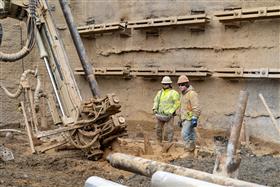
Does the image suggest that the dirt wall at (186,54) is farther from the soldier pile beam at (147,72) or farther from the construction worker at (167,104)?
the construction worker at (167,104)

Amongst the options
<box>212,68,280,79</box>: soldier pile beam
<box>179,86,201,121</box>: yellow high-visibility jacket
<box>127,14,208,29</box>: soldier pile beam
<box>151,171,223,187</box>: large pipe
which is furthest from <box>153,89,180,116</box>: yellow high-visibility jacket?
<box>151,171,223,187</box>: large pipe

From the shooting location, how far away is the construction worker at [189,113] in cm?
978

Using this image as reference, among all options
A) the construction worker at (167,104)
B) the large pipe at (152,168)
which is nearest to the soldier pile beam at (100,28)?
the construction worker at (167,104)

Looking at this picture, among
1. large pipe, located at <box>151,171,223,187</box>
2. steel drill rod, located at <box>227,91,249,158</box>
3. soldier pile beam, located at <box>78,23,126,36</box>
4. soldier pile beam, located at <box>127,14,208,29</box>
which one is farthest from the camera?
soldier pile beam, located at <box>78,23,126,36</box>

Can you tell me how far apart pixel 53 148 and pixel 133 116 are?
430 centimetres

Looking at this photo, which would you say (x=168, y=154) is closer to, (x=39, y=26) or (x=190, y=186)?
(x=39, y=26)

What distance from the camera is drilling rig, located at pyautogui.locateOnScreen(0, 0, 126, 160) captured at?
930 cm

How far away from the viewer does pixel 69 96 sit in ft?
31.1

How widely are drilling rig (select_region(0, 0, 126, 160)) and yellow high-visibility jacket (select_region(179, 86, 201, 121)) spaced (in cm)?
132

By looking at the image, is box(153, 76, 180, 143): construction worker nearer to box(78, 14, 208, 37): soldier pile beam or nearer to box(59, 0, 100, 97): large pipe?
box(59, 0, 100, 97): large pipe

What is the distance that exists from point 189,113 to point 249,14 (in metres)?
2.91

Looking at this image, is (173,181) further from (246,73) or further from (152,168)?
(246,73)

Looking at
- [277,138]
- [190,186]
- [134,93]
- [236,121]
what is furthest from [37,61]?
[190,186]

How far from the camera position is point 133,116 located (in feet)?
46.6
